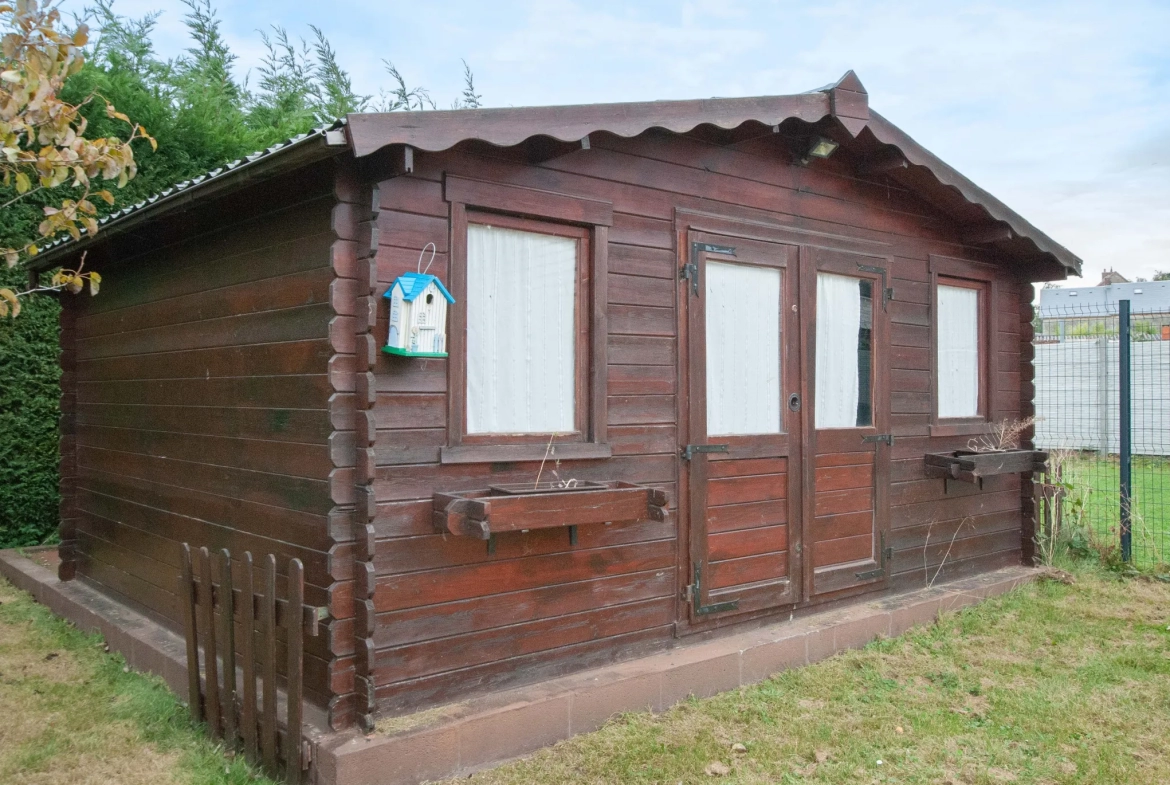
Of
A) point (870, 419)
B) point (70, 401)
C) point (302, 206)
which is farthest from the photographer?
point (70, 401)

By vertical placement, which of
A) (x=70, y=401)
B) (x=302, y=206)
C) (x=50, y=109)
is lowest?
(x=70, y=401)

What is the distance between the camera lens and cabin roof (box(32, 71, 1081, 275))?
135 inches

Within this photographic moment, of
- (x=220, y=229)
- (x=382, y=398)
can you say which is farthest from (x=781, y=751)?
(x=220, y=229)

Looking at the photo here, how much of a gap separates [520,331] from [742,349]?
5.00 ft

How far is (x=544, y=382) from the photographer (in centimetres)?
426

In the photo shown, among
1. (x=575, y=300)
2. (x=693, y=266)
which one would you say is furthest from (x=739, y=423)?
(x=575, y=300)

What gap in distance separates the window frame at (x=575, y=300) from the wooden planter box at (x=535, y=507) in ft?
0.62

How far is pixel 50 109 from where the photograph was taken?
390cm

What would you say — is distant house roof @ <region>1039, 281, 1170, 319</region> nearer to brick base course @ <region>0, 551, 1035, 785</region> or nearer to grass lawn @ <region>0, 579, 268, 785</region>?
brick base course @ <region>0, 551, 1035, 785</region>

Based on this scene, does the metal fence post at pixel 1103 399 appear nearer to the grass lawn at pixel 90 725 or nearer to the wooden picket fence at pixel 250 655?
the wooden picket fence at pixel 250 655

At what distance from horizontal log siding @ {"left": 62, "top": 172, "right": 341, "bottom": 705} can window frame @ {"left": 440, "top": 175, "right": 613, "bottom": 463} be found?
20.9 inches

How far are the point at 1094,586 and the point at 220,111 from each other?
29.7 ft

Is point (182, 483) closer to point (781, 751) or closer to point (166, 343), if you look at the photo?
point (166, 343)

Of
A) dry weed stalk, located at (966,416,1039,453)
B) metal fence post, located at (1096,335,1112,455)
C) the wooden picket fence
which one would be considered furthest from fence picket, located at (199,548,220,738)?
metal fence post, located at (1096,335,1112,455)
